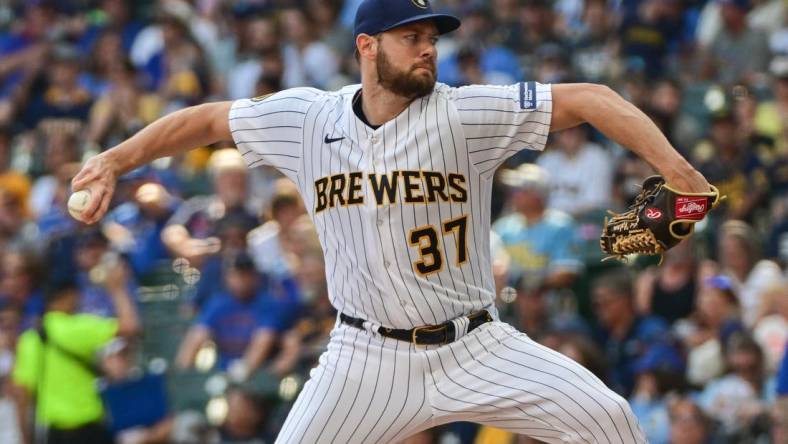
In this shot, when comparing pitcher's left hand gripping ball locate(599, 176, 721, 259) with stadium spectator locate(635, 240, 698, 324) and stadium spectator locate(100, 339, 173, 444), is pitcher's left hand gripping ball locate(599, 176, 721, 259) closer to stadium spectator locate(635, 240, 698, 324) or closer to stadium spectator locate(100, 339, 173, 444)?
stadium spectator locate(635, 240, 698, 324)

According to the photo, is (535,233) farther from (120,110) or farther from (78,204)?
(78,204)

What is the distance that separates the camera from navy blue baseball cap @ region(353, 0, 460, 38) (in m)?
5.23

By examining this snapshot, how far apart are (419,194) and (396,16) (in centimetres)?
67

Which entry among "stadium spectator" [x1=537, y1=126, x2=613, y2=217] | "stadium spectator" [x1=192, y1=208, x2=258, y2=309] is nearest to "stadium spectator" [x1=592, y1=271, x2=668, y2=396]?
"stadium spectator" [x1=537, y1=126, x2=613, y2=217]

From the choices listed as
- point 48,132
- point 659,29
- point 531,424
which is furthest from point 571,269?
point 48,132

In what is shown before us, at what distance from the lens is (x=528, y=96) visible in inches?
202

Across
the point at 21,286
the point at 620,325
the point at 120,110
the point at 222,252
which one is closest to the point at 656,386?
the point at 620,325

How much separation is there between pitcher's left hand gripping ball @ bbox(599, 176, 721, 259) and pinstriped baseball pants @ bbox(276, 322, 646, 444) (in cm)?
48

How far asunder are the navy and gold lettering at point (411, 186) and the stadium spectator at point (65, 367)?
4887 mm

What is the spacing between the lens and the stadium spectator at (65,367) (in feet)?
31.8

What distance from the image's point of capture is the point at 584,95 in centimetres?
500

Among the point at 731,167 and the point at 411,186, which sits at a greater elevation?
the point at 411,186

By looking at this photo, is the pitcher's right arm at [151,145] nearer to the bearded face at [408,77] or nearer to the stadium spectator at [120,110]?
the bearded face at [408,77]

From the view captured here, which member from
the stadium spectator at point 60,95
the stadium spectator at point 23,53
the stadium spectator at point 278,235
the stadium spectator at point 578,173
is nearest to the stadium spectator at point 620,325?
the stadium spectator at point 578,173
